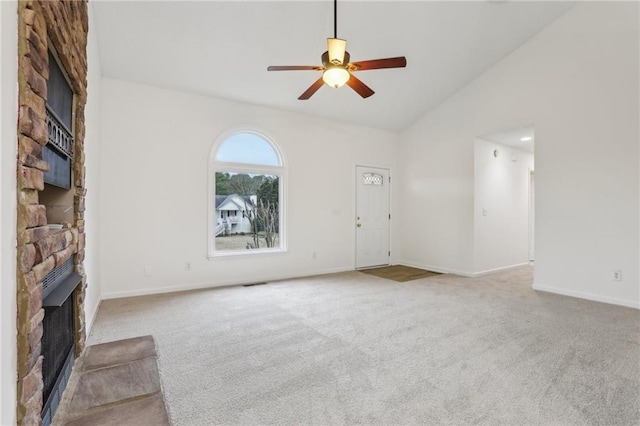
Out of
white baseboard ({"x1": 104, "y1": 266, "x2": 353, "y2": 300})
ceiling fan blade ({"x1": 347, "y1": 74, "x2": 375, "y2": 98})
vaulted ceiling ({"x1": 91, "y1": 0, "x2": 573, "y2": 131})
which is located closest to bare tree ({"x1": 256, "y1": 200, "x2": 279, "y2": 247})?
white baseboard ({"x1": 104, "y1": 266, "x2": 353, "y2": 300})

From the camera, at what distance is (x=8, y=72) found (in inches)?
44.5

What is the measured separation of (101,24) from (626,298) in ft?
22.3

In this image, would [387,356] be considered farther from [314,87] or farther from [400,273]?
[400,273]

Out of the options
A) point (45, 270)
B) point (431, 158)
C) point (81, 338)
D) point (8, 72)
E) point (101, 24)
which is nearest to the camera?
point (8, 72)

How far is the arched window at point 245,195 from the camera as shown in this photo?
4.81m

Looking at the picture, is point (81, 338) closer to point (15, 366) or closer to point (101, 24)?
point (15, 366)

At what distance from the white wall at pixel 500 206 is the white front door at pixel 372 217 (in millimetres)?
1762

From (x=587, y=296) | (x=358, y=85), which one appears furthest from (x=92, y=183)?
(x=587, y=296)

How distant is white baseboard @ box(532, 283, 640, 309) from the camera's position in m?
3.81

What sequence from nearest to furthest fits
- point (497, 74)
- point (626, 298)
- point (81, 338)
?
point (81, 338) < point (626, 298) < point (497, 74)

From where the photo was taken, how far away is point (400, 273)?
5.75 meters

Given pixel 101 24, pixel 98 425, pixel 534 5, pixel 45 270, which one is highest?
pixel 534 5

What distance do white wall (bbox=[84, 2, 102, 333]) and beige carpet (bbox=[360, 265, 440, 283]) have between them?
13.5ft

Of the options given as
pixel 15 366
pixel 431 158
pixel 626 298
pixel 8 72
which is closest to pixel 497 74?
pixel 431 158
